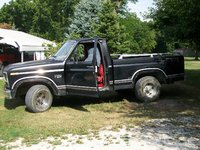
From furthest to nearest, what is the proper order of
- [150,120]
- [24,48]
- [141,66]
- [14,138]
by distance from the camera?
[24,48] < [141,66] < [150,120] < [14,138]

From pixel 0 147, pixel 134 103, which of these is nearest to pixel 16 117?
pixel 0 147

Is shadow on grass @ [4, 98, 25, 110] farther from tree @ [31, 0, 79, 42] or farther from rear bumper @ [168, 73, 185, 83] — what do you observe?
tree @ [31, 0, 79, 42]

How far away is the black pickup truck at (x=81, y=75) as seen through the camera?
10.8 meters

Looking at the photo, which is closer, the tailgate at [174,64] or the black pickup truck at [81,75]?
the black pickup truck at [81,75]

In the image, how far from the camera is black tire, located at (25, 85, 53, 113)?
1077cm

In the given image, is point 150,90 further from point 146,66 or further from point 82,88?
point 82,88

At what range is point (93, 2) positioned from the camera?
3638 cm

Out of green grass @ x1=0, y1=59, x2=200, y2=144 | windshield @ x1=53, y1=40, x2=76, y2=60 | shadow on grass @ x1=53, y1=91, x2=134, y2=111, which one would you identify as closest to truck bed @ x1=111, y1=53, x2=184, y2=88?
green grass @ x1=0, y1=59, x2=200, y2=144

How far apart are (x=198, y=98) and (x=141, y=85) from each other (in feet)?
6.81

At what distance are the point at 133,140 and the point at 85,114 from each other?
3078mm

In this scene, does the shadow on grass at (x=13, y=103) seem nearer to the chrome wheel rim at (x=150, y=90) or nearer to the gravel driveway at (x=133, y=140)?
the chrome wheel rim at (x=150, y=90)

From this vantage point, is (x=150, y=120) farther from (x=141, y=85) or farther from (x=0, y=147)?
(x=0, y=147)

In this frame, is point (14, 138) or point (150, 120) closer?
point (14, 138)

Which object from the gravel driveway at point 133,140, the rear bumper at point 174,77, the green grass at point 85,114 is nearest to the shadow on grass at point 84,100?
the green grass at point 85,114
